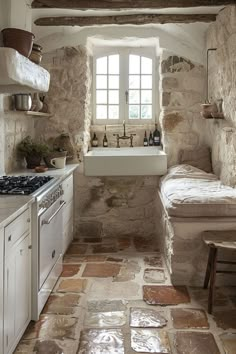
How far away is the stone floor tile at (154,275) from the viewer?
3.48m

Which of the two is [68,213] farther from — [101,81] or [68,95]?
[101,81]

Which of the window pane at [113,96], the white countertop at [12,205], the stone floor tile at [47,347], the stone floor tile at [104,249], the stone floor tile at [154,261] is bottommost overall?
the stone floor tile at [47,347]

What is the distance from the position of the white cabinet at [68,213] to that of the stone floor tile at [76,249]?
6 cm

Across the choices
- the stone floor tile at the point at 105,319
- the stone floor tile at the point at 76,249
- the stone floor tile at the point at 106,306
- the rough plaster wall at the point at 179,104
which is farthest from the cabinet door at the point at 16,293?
the rough plaster wall at the point at 179,104

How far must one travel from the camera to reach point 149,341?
246 cm

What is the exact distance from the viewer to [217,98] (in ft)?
13.9

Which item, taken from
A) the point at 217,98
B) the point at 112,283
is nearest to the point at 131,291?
the point at 112,283

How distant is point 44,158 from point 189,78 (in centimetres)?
192

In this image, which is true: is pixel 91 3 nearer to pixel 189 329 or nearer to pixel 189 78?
pixel 189 78

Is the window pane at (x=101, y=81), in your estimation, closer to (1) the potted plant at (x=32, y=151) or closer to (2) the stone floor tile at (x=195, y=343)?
(1) the potted plant at (x=32, y=151)

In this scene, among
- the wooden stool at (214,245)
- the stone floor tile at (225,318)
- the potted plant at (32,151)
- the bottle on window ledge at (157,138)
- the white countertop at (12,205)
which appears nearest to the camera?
the white countertop at (12,205)

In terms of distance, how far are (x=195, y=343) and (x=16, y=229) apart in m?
1.26

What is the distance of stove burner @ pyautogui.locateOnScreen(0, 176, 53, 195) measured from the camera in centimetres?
268

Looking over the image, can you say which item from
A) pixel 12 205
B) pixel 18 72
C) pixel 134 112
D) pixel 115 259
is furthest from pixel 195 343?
pixel 134 112
